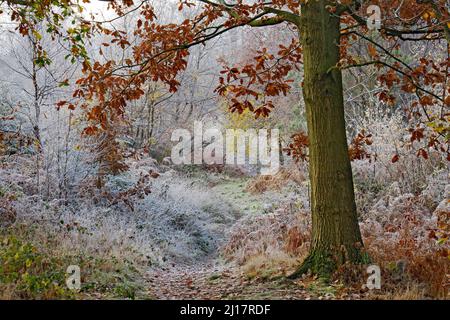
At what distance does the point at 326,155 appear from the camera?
5.63 meters

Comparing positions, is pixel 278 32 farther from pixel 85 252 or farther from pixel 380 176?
pixel 85 252

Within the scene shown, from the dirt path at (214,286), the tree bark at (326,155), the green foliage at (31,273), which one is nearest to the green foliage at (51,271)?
the green foliage at (31,273)

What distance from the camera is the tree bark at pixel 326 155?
18.4 feet

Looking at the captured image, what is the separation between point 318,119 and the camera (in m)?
5.66

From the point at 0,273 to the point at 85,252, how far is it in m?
2.04

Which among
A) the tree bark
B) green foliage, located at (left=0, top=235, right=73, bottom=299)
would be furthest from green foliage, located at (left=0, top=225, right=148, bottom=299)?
the tree bark

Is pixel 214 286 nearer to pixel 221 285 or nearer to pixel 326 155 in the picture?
pixel 221 285

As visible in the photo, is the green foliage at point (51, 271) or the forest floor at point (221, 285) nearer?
the green foliage at point (51, 271)

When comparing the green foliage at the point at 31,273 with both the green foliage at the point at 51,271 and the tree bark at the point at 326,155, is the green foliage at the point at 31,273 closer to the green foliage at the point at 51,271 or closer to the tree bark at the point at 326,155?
the green foliage at the point at 51,271

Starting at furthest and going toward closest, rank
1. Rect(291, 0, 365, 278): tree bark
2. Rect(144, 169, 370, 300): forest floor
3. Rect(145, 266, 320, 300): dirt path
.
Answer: Rect(291, 0, 365, 278): tree bark, Rect(145, 266, 320, 300): dirt path, Rect(144, 169, 370, 300): forest floor

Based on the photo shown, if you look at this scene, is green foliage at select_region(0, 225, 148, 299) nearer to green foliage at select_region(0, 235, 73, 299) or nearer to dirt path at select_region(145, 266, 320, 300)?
green foliage at select_region(0, 235, 73, 299)

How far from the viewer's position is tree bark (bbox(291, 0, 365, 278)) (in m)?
5.61

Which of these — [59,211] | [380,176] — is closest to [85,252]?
[59,211]
